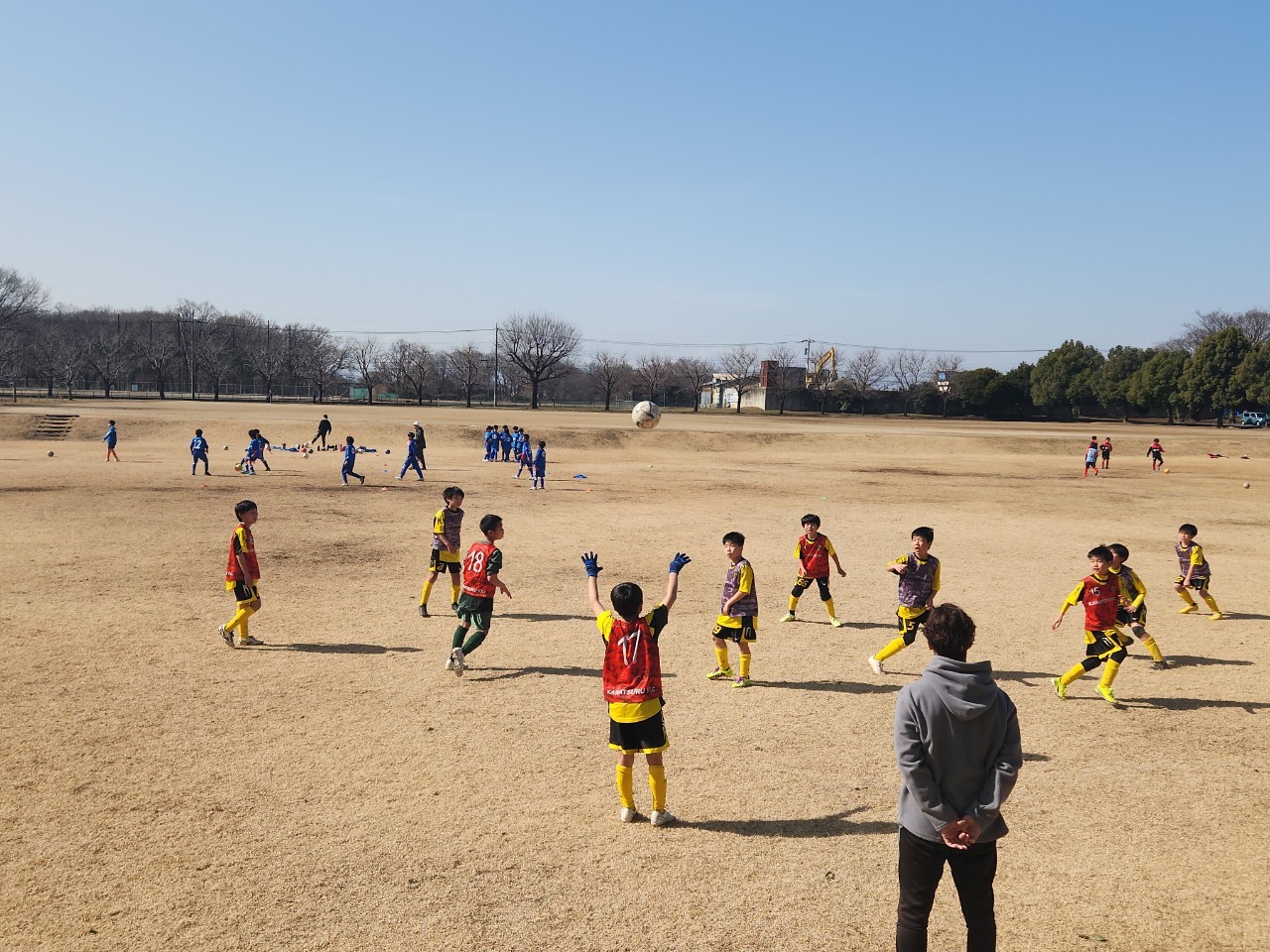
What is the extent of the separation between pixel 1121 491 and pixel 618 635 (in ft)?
110

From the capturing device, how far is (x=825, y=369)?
125875mm

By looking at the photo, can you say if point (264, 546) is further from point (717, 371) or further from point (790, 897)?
point (717, 371)

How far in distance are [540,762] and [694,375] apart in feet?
334

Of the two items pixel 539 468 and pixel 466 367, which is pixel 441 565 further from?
pixel 466 367

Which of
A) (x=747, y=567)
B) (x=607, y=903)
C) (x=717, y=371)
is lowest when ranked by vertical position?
(x=607, y=903)

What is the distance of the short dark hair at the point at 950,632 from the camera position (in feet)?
13.6

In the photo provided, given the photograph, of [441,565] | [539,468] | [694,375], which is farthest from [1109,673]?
[694,375]

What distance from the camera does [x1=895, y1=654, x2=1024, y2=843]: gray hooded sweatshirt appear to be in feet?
13.5

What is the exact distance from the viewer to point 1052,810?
703 cm

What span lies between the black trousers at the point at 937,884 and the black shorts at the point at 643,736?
2391 millimetres

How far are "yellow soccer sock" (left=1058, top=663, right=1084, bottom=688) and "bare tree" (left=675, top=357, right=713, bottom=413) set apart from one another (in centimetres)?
9237

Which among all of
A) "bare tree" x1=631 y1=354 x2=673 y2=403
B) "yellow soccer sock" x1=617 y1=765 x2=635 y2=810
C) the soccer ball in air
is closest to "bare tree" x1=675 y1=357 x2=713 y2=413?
"bare tree" x1=631 y1=354 x2=673 y2=403

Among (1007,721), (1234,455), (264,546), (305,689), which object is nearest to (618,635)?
(1007,721)

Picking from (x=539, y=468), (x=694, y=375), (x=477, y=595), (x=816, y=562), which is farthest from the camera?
(x=694, y=375)
